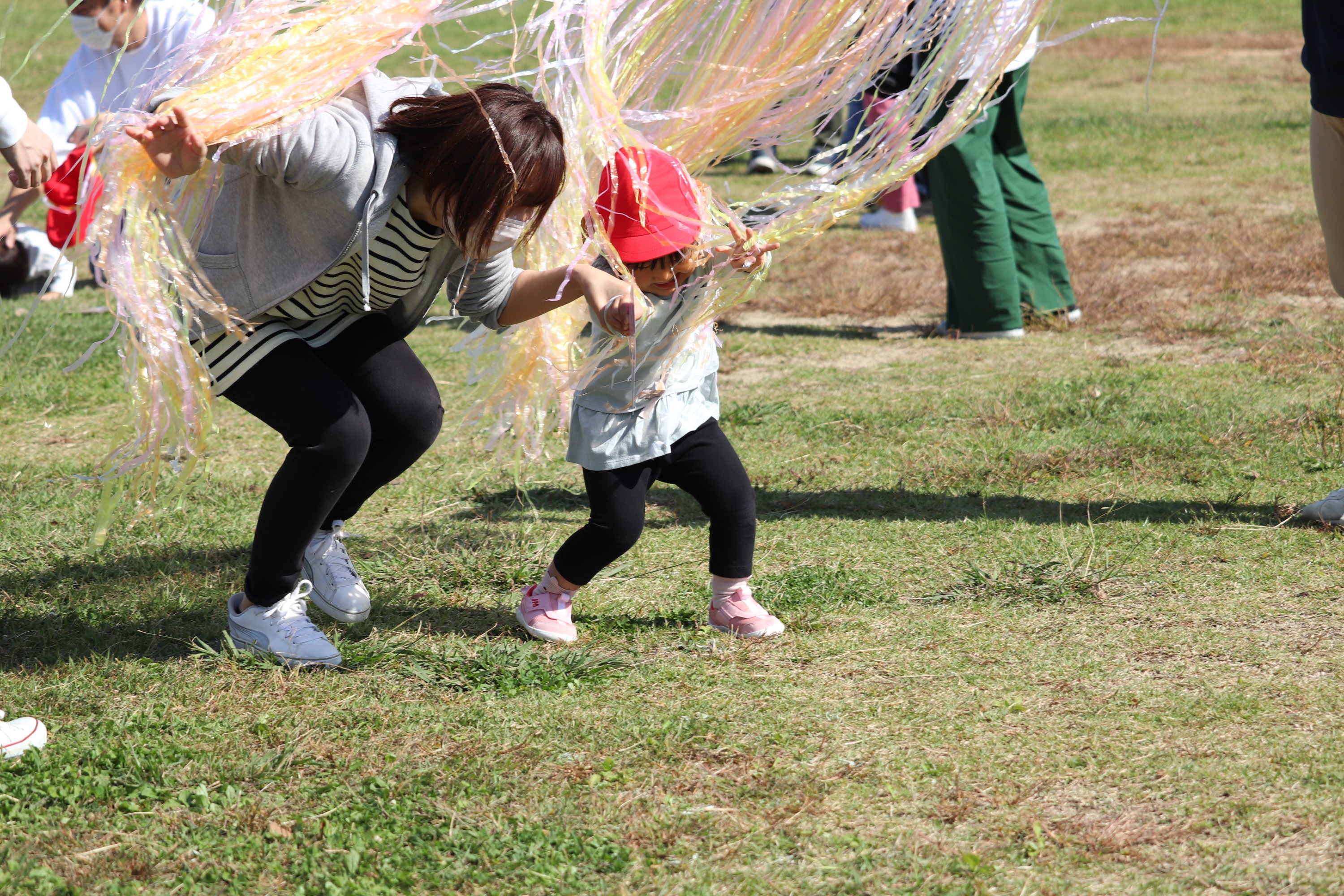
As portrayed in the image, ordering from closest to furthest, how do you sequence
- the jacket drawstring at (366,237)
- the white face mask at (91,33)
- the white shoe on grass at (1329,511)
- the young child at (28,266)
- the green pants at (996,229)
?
1. the jacket drawstring at (366,237)
2. the white shoe on grass at (1329,511)
3. the white face mask at (91,33)
4. the green pants at (996,229)
5. the young child at (28,266)

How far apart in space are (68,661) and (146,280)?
3.39 feet

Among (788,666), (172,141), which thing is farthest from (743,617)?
(172,141)

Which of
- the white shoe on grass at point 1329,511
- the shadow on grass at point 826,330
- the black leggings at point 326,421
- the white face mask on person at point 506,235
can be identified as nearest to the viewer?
the white face mask on person at point 506,235

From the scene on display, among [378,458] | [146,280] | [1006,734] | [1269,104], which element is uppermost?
[146,280]

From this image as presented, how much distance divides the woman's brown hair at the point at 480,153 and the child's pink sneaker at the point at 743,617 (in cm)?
109

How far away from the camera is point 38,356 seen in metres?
5.86

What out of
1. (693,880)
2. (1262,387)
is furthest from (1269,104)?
(693,880)

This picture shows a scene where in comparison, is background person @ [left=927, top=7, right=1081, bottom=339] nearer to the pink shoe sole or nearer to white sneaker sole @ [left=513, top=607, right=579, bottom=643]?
the pink shoe sole

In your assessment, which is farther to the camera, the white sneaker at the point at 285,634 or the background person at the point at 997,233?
the background person at the point at 997,233

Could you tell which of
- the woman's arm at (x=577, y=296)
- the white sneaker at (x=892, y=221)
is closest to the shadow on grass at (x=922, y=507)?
the woman's arm at (x=577, y=296)

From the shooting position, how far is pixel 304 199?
9.12 feet

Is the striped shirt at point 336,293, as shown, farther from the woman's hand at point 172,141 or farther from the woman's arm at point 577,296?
the woman's hand at point 172,141

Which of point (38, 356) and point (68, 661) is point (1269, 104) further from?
point (68, 661)

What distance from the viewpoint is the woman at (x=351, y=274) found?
2689mm
